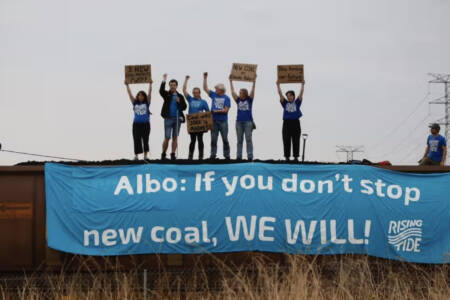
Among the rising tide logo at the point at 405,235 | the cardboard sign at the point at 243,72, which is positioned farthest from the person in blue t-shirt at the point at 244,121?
the rising tide logo at the point at 405,235

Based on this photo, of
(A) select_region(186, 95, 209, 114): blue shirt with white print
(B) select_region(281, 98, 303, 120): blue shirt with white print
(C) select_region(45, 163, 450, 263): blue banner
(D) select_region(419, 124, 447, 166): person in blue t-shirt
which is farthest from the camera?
(D) select_region(419, 124, 447, 166): person in blue t-shirt

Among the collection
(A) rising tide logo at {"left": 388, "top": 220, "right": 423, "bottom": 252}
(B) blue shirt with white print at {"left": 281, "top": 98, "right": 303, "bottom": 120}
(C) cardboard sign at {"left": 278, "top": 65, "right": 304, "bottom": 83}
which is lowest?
(A) rising tide logo at {"left": 388, "top": 220, "right": 423, "bottom": 252}

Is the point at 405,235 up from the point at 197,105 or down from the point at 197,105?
down

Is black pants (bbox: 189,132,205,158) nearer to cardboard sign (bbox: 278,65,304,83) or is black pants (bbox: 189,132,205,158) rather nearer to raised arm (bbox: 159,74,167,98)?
raised arm (bbox: 159,74,167,98)

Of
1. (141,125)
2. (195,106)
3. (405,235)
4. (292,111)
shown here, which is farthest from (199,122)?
(405,235)

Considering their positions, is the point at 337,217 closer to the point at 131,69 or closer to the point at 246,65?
the point at 246,65

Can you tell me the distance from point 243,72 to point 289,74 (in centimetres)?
95

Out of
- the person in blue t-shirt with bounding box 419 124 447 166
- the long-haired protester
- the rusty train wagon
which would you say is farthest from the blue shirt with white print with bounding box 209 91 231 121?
the person in blue t-shirt with bounding box 419 124 447 166

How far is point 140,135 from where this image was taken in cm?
1204

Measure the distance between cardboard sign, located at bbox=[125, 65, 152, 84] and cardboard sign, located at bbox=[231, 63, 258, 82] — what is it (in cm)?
172

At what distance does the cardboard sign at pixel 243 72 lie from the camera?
12516 mm

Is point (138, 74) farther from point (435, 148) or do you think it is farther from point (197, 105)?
point (435, 148)

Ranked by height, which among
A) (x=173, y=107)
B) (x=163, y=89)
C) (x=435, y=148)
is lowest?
(x=435, y=148)

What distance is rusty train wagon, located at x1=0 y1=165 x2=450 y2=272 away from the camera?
33.0 ft
